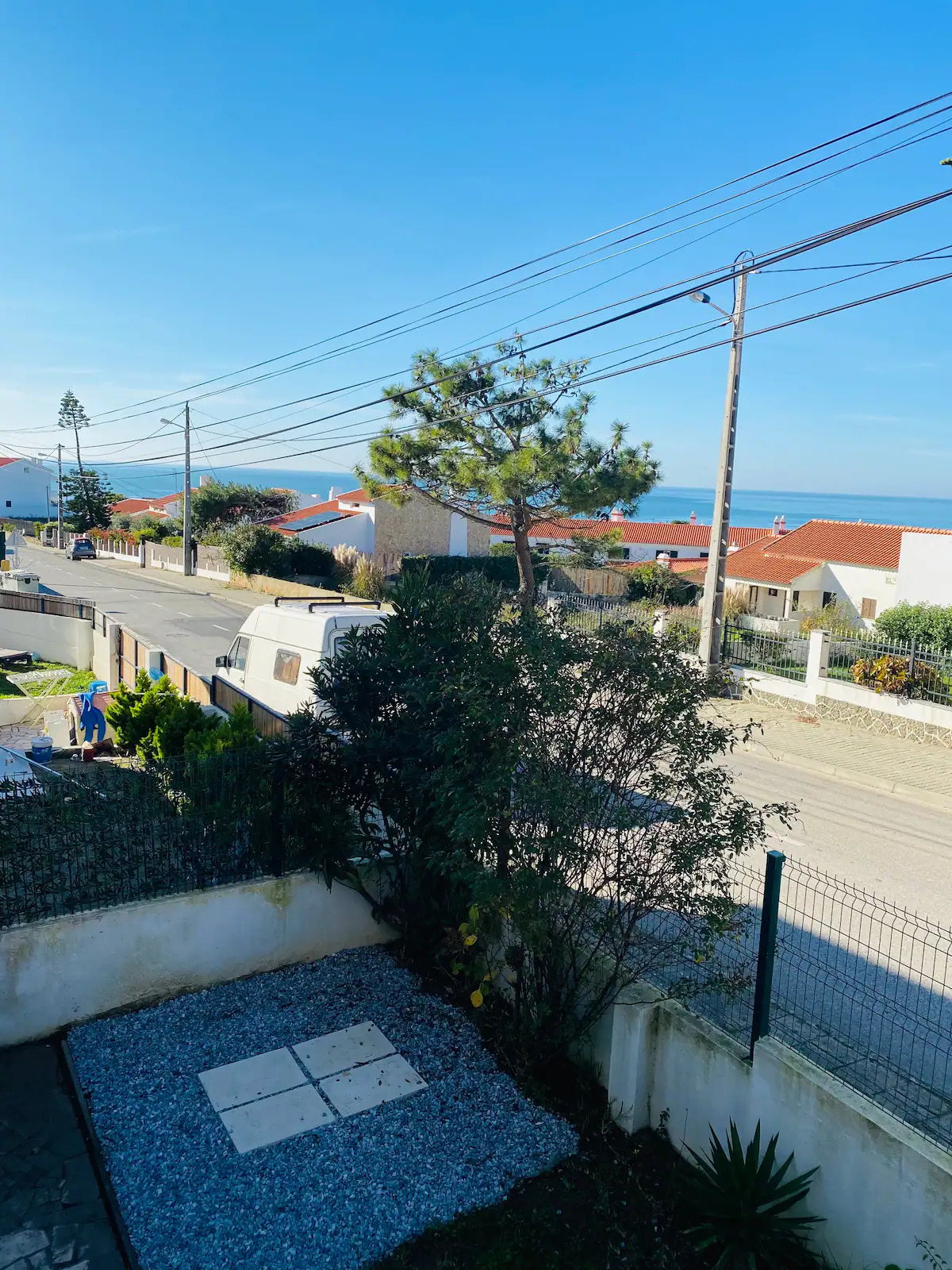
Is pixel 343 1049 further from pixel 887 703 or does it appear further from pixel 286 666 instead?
pixel 887 703

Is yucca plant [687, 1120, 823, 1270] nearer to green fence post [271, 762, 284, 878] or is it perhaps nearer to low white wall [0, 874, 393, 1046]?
low white wall [0, 874, 393, 1046]

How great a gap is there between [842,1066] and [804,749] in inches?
421

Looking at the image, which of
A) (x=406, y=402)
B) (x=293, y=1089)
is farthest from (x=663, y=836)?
(x=406, y=402)

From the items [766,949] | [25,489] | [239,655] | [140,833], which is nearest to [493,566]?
[239,655]

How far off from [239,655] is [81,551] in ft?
163

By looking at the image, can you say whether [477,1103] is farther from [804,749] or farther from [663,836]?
[804,749]

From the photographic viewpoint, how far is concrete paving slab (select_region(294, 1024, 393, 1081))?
5812 millimetres

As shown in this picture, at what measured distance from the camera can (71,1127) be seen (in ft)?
17.0

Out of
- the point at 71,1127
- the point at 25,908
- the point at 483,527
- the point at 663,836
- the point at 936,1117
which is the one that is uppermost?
the point at 483,527

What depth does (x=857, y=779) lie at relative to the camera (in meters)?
13.7

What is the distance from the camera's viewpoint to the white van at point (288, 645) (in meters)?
10.6

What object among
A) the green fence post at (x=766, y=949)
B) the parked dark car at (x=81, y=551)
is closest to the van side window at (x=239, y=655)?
the green fence post at (x=766, y=949)

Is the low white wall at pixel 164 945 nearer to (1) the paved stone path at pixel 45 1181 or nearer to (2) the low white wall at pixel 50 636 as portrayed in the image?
(1) the paved stone path at pixel 45 1181

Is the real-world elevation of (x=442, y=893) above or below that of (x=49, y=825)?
below
